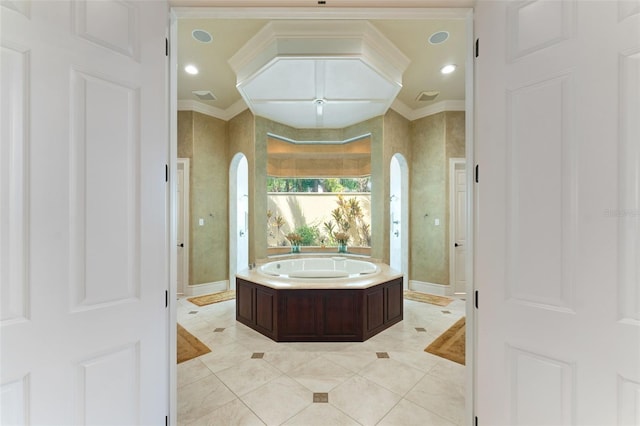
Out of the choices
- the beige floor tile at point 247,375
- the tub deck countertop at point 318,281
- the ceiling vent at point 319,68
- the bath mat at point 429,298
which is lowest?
the bath mat at point 429,298

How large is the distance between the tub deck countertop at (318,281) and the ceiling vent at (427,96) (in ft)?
9.74

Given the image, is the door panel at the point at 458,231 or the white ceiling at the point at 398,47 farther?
the door panel at the point at 458,231

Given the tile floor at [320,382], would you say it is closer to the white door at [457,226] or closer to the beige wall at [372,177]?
the beige wall at [372,177]

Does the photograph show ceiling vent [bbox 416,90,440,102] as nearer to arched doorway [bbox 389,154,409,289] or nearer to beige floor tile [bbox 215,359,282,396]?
arched doorway [bbox 389,154,409,289]

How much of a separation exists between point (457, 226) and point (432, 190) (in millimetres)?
778

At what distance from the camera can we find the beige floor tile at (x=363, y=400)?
1828mm

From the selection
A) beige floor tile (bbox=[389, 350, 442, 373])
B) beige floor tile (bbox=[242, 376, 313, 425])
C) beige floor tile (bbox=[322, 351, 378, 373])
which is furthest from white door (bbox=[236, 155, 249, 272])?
beige floor tile (bbox=[389, 350, 442, 373])

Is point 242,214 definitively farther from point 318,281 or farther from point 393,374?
point 393,374

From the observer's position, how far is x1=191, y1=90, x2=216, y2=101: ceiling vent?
426 cm

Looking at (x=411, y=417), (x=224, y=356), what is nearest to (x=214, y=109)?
(x=224, y=356)
